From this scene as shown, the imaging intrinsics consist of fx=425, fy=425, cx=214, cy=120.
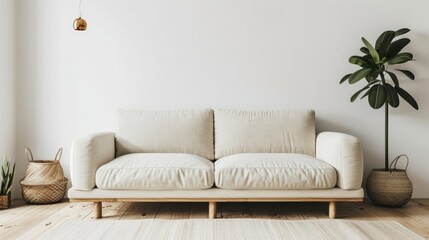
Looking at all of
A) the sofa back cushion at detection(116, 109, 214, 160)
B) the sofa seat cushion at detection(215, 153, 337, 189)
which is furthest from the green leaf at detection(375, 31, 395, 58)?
the sofa back cushion at detection(116, 109, 214, 160)

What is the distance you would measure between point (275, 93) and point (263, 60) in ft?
1.06

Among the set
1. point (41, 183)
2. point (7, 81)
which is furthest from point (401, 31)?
point (7, 81)

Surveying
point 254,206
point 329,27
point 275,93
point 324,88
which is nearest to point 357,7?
point 329,27

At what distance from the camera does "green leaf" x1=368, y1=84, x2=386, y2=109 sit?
3453 mm

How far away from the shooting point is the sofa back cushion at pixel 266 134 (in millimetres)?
3572

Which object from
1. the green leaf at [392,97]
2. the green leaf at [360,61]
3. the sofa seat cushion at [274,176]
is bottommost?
the sofa seat cushion at [274,176]

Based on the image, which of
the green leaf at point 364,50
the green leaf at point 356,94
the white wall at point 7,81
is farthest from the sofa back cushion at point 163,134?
the green leaf at point 364,50

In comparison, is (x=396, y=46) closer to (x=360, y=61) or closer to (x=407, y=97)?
(x=360, y=61)

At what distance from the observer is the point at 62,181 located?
3627mm

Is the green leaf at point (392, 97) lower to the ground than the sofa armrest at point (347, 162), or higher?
higher

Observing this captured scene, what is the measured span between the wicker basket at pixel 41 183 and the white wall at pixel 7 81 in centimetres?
33

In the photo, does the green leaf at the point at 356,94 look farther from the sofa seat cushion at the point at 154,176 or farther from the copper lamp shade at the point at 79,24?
the copper lamp shade at the point at 79,24

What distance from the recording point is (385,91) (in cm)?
348

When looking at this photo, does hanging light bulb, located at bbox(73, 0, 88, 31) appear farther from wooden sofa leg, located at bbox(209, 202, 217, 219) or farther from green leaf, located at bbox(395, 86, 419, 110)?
green leaf, located at bbox(395, 86, 419, 110)
